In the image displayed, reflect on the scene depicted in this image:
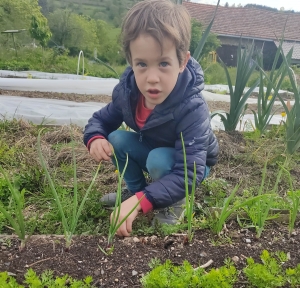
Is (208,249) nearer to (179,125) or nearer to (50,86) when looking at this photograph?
(179,125)

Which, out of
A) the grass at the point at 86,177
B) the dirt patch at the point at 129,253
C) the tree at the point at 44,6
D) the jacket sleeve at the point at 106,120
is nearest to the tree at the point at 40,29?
the tree at the point at 44,6

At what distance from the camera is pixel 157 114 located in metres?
1.64

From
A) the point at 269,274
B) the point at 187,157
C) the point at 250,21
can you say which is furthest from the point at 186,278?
the point at 250,21

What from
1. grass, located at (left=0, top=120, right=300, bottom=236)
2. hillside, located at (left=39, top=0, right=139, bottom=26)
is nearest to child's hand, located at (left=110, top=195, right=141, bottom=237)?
grass, located at (left=0, top=120, right=300, bottom=236)

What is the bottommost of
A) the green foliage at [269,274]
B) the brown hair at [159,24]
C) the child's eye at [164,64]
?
the green foliage at [269,274]

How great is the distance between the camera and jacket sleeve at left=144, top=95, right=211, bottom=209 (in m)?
1.45

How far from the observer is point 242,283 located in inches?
48.4

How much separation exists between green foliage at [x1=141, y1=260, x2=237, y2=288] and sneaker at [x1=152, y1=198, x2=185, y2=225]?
48 cm

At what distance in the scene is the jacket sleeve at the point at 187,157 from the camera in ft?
4.75

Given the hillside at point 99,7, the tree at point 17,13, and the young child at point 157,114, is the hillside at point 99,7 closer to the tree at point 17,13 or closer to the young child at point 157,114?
the tree at point 17,13

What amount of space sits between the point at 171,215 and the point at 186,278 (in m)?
0.58

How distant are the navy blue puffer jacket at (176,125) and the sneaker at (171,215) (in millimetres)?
186

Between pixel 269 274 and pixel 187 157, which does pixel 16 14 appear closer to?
pixel 187 157

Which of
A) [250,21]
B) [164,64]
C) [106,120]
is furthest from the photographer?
[250,21]
